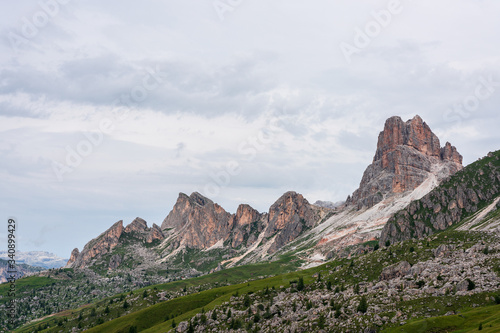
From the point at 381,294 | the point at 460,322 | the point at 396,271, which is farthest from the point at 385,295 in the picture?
the point at 396,271

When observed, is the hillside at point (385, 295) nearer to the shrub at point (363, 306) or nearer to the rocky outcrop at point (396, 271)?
the rocky outcrop at point (396, 271)

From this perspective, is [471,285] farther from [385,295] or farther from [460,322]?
[385,295]

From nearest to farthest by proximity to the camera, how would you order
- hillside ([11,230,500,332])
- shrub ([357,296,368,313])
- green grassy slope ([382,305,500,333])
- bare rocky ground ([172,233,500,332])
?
1. green grassy slope ([382,305,500,333])
2. hillside ([11,230,500,332])
3. bare rocky ground ([172,233,500,332])
4. shrub ([357,296,368,313])

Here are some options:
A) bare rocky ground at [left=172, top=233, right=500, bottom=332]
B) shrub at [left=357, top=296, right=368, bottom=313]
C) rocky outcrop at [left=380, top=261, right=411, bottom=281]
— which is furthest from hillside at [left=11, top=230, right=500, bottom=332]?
shrub at [left=357, top=296, right=368, bottom=313]

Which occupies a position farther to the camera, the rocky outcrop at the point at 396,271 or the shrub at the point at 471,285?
the rocky outcrop at the point at 396,271

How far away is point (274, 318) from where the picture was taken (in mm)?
139750

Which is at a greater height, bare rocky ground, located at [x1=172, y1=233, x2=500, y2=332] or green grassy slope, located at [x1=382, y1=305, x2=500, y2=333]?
bare rocky ground, located at [x1=172, y1=233, x2=500, y2=332]

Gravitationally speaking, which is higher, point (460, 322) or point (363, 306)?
point (363, 306)

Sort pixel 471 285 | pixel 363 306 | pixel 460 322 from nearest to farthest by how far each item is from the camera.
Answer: pixel 460 322
pixel 471 285
pixel 363 306

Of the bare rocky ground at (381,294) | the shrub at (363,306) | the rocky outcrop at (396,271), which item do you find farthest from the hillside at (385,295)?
the shrub at (363,306)

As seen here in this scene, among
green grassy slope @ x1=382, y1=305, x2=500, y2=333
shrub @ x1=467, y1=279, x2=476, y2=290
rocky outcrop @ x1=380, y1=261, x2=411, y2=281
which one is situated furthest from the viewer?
rocky outcrop @ x1=380, y1=261, x2=411, y2=281

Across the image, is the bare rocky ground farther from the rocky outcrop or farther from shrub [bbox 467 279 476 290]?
shrub [bbox 467 279 476 290]

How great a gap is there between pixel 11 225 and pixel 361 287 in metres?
127

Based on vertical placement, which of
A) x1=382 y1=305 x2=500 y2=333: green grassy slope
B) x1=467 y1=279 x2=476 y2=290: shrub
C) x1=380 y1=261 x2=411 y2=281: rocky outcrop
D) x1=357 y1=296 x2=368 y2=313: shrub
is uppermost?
x1=380 y1=261 x2=411 y2=281: rocky outcrop
